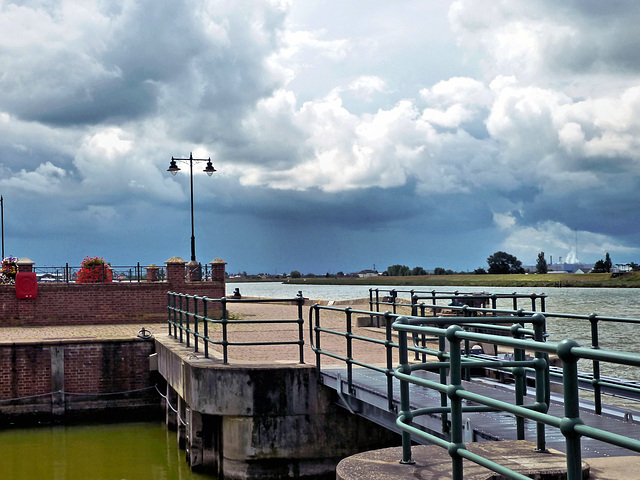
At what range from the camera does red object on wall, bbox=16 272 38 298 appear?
24.0 meters

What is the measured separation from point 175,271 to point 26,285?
16.1 feet

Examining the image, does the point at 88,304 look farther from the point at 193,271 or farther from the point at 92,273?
the point at 193,271

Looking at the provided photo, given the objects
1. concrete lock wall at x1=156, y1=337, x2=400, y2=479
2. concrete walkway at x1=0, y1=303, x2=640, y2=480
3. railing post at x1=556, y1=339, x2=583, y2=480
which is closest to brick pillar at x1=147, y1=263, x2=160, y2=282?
concrete walkway at x1=0, y1=303, x2=640, y2=480

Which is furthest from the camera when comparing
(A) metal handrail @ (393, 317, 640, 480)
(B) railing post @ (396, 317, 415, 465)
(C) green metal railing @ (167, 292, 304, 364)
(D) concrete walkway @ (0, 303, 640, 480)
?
(C) green metal railing @ (167, 292, 304, 364)

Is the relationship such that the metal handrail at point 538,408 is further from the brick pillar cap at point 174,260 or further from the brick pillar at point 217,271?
the brick pillar at point 217,271

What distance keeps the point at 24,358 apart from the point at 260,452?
28.8ft

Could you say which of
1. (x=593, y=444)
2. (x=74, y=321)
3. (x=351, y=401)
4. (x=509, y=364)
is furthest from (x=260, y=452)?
(x=74, y=321)

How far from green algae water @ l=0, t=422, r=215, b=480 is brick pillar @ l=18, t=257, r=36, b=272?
9331 mm

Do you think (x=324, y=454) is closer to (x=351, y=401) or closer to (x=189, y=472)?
(x=351, y=401)

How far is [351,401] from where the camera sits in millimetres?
→ 9539

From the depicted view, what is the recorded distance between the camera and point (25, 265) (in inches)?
968

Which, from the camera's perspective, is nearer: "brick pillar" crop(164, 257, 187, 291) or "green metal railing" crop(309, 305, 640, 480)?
"green metal railing" crop(309, 305, 640, 480)

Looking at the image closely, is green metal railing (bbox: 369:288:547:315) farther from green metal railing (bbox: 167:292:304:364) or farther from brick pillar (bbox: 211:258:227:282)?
brick pillar (bbox: 211:258:227:282)

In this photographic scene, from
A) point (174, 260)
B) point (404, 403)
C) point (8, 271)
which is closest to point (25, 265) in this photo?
point (8, 271)
